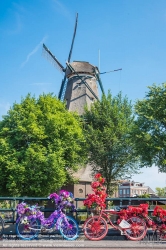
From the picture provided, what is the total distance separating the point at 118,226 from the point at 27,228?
3.00 m

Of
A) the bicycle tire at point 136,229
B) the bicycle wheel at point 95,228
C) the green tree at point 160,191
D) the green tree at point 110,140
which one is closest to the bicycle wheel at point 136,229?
the bicycle tire at point 136,229

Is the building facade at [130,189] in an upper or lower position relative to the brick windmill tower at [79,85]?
lower

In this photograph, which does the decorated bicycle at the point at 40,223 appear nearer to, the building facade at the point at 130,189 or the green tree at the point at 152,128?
the green tree at the point at 152,128

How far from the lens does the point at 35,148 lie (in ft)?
91.7

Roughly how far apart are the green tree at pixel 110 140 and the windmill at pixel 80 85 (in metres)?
7.86

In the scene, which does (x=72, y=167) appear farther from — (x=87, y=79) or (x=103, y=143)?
(x=87, y=79)

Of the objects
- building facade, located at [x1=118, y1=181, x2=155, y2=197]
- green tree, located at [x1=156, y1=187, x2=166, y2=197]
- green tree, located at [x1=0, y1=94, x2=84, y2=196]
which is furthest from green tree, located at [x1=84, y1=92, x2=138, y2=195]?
building facade, located at [x1=118, y1=181, x2=155, y2=197]

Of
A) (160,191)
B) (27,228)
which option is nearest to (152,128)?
(27,228)

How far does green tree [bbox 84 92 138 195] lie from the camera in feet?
106

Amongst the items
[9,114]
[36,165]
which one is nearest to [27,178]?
[36,165]

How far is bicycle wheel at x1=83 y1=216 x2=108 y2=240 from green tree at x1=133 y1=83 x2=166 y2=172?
11.3m

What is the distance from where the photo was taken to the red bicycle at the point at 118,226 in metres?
10.3

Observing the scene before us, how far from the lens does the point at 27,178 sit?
26.9 metres

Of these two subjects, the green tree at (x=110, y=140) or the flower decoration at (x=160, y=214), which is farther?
the green tree at (x=110, y=140)
